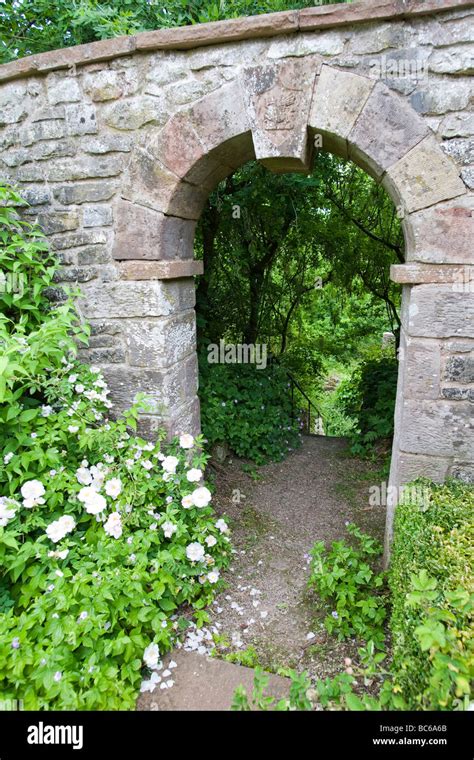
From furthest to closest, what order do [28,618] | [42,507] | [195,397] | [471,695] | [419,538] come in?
[195,397] → [42,507] → [419,538] → [28,618] → [471,695]

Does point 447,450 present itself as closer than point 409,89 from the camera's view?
No

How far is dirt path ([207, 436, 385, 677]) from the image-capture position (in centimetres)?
241

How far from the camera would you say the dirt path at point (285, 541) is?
7.91 ft

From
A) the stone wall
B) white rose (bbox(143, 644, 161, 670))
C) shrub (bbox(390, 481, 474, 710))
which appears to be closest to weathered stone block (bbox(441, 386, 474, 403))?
the stone wall

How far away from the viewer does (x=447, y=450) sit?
241cm

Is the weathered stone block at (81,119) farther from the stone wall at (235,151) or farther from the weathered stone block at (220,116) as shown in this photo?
the weathered stone block at (220,116)

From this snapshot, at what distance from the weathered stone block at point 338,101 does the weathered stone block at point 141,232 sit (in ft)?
3.25

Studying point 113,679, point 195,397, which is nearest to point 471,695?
point 113,679

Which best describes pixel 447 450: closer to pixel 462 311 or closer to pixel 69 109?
pixel 462 311

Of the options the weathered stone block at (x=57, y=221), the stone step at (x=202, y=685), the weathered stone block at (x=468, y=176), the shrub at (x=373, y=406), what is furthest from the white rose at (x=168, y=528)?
the shrub at (x=373, y=406)

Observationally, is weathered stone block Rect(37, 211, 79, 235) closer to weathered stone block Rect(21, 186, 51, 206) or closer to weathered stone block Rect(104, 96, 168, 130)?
weathered stone block Rect(21, 186, 51, 206)

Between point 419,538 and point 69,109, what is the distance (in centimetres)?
307
